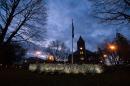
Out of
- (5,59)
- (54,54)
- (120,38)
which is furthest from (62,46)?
(5,59)

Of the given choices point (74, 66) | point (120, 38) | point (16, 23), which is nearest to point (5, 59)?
point (74, 66)

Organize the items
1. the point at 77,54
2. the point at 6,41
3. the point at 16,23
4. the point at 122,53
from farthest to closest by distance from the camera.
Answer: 1. the point at 77,54
2. the point at 122,53
3. the point at 16,23
4. the point at 6,41

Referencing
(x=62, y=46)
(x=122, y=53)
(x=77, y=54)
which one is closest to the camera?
(x=122, y=53)

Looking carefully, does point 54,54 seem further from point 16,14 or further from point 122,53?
point 16,14

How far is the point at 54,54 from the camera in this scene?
11919 centimetres

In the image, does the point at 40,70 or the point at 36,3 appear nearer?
the point at 36,3

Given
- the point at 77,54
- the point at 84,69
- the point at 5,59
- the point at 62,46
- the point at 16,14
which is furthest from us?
the point at 62,46

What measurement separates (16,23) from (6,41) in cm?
366

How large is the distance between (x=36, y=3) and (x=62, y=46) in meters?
109

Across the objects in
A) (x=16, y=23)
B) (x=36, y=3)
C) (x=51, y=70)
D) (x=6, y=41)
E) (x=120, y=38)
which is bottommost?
(x=51, y=70)

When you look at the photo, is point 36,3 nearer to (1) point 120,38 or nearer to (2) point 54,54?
(1) point 120,38

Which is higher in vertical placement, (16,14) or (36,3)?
(36,3)

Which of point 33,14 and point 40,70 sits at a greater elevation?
point 33,14

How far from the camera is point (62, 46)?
432 feet
